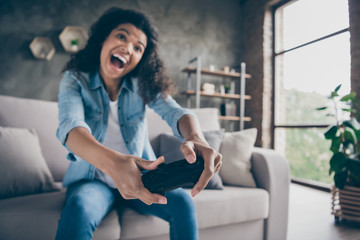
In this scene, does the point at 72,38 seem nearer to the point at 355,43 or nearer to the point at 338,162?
the point at 338,162

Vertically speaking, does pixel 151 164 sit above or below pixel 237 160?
above

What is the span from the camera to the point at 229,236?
47.1 inches

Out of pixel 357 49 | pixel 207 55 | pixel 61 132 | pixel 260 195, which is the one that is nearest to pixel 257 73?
pixel 207 55

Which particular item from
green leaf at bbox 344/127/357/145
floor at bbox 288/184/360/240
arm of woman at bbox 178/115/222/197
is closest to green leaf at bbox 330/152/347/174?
green leaf at bbox 344/127/357/145

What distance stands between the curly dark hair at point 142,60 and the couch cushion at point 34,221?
0.52 metres

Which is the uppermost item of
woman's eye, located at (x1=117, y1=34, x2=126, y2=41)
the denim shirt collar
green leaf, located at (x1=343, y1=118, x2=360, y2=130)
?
woman's eye, located at (x1=117, y1=34, x2=126, y2=41)

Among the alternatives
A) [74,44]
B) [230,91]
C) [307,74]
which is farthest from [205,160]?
[230,91]

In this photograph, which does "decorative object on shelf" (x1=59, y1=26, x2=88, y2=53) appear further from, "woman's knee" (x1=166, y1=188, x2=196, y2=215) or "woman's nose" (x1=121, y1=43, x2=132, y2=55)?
"woman's knee" (x1=166, y1=188, x2=196, y2=215)

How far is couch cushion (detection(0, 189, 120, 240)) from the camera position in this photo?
0.81m

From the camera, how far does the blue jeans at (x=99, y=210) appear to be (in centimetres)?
66

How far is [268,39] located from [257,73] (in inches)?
23.5

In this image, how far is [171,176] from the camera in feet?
1.44

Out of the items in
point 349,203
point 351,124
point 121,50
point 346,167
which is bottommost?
point 349,203

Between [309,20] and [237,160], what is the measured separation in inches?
119
